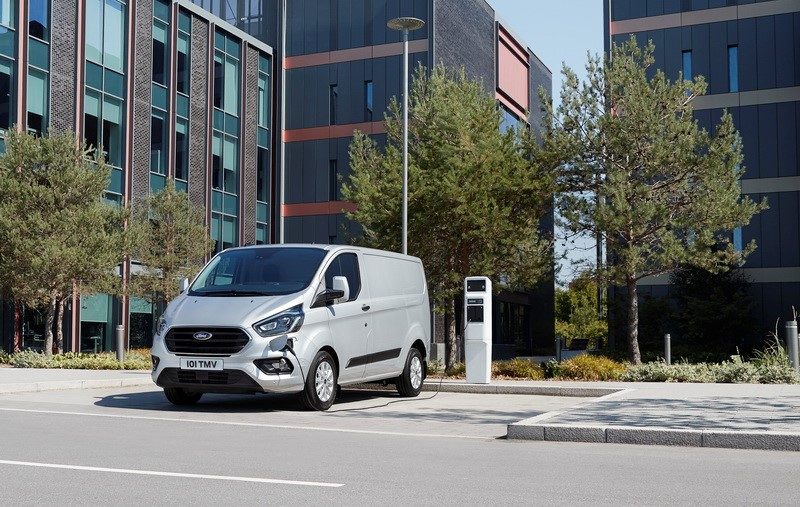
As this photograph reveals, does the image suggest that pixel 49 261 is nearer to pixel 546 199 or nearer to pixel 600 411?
pixel 546 199

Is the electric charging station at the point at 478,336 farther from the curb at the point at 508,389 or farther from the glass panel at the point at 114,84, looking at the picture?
the glass panel at the point at 114,84

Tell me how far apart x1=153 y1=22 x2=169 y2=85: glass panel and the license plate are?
88.5 ft

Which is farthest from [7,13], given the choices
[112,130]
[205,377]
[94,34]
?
[205,377]

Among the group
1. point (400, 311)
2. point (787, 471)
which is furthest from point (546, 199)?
point (787, 471)

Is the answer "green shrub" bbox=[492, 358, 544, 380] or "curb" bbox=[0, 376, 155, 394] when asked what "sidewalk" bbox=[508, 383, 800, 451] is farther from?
"curb" bbox=[0, 376, 155, 394]

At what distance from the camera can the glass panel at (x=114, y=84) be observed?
35.0 metres

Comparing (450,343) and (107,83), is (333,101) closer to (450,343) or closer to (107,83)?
(107,83)

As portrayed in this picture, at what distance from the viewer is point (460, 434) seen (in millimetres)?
10797

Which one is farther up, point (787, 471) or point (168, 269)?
point (168, 269)

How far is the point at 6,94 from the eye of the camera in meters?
30.5

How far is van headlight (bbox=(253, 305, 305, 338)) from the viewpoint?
40.4 ft

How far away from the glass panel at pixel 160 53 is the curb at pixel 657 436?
30371 millimetres

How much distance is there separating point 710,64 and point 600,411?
3000cm

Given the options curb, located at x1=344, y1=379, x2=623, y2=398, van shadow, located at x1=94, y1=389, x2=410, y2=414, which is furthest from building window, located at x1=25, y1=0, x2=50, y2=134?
curb, located at x1=344, y1=379, x2=623, y2=398
